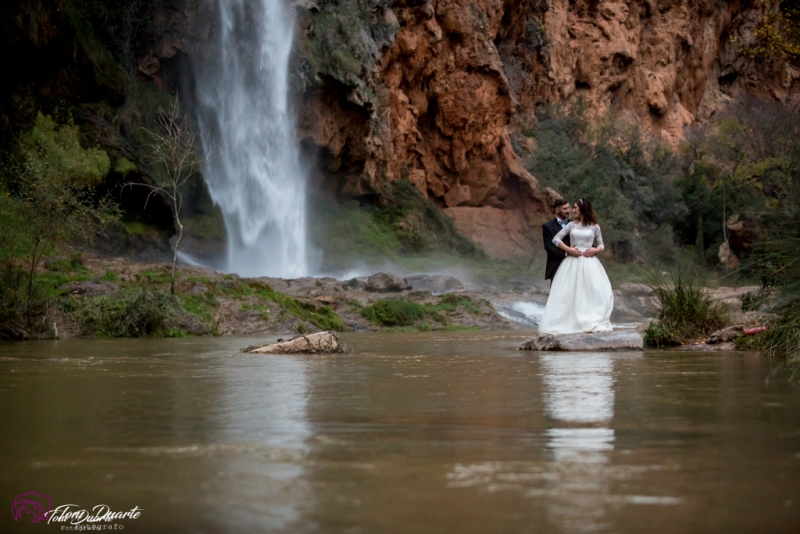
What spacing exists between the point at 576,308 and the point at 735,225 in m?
40.8

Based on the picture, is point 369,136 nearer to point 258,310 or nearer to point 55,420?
point 258,310

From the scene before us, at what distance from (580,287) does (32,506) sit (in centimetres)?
973

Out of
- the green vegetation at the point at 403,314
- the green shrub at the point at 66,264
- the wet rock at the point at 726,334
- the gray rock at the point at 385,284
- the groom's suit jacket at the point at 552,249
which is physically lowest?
the green vegetation at the point at 403,314

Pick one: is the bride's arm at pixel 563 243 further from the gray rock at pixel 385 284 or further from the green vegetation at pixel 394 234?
the green vegetation at pixel 394 234

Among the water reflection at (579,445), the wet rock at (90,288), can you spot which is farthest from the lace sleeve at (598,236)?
the wet rock at (90,288)

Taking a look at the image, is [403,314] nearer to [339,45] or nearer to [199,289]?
[199,289]

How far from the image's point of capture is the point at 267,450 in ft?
11.5

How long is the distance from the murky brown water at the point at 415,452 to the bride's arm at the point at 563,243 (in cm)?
520

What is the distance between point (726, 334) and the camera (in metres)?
10.2

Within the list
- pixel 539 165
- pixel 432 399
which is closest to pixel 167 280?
pixel 432 399

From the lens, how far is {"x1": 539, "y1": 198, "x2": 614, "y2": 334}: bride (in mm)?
11656

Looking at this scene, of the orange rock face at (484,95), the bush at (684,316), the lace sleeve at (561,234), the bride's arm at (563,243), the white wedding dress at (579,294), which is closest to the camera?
the bush at (684,316)

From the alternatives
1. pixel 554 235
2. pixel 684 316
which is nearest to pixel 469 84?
pixel 554 235

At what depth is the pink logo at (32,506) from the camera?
8.57ft
